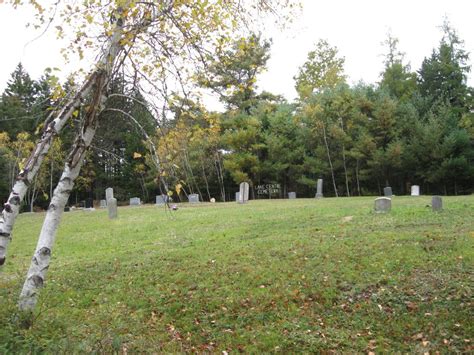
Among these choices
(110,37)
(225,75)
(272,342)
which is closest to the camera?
(110,37)

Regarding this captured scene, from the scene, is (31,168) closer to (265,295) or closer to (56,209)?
(56,209)

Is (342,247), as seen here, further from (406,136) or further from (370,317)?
(406,136)

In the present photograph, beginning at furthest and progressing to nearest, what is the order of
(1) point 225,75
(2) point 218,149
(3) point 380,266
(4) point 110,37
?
(2) point 218,149, (3) point 380,266, (1) point 225,75, (4) point 110,37

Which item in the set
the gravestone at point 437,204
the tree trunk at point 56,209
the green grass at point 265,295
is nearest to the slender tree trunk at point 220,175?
the gravestone at point 437,204

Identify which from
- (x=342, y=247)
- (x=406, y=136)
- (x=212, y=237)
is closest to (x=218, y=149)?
(x=406, y=136)

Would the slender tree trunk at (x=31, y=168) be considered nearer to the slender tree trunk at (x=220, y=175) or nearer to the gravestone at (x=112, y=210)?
the gravestone at (x=112, y=210)

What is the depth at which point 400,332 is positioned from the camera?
20.0 feet

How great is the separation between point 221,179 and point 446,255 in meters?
32.3

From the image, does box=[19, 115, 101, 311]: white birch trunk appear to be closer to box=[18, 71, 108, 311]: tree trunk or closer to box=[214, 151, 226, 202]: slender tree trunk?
box=[18, 71, 108, 311]: tree trunk

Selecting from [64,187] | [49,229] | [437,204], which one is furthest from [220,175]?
[49,229]

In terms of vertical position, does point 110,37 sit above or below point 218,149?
below

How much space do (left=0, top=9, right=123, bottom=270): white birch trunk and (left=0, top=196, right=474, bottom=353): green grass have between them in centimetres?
109

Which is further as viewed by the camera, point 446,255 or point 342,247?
point 342,247

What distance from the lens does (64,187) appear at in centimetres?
541
